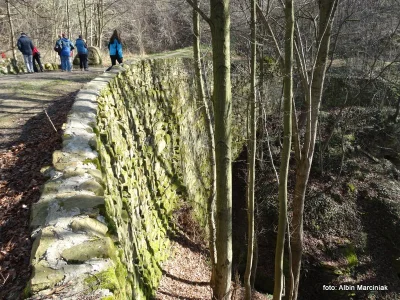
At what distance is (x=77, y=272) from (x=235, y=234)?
8970mm

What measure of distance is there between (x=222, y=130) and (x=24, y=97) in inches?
228

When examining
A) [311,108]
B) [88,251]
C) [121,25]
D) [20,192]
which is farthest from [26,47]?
[121,25]

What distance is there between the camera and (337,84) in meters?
15.2

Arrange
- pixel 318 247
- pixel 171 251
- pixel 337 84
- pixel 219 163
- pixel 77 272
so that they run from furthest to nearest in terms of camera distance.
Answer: pixel 337 84, pixel 318 247, pixel 171 251, pixel 219 163, pixel 77 272

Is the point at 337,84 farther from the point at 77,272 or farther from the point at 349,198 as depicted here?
the point at 77,272

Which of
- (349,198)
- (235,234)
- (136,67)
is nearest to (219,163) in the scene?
(136,67)

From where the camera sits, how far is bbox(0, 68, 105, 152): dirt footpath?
17.4 feet

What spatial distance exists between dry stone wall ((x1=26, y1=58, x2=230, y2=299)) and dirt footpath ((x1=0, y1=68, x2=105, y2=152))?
4.61 ft

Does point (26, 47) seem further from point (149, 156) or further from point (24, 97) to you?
point (149, 156)

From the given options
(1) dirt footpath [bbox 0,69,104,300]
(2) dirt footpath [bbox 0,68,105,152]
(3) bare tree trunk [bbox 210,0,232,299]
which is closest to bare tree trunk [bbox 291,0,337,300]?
(3) bare tree trunk [bbox 210,0,232,299]

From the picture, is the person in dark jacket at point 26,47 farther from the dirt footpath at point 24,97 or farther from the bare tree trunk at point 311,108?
the bare tree trunk at point 311,108

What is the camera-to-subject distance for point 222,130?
147 inches

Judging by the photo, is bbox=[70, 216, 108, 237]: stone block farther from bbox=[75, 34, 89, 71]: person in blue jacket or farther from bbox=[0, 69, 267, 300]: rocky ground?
bbox=[75, 34, 89, 71]: person in blue jacket

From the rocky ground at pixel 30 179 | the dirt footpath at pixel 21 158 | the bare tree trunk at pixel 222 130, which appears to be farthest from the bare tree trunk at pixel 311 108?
the dirt footpath at pixel 21 158
